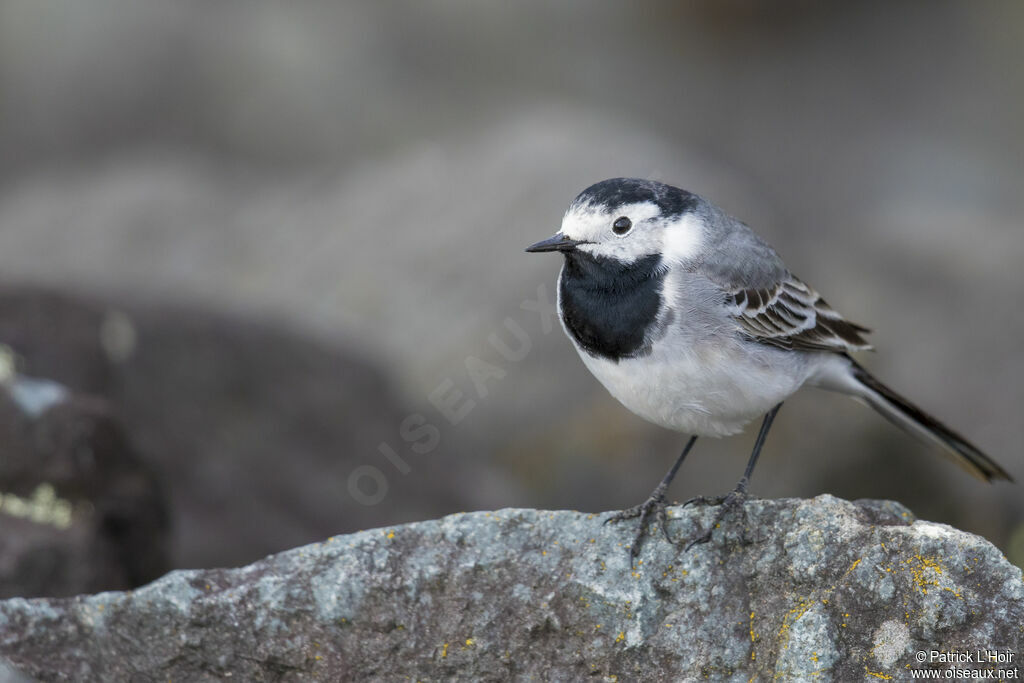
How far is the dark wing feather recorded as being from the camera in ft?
18.4

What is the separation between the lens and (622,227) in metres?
5.46

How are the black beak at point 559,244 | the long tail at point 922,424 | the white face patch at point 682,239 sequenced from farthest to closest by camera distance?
the long tail at point 922,424, the white face patch at point 682,239, the black beak at point 559,244

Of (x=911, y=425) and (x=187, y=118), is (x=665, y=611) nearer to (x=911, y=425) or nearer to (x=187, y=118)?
(x=911, y=425)

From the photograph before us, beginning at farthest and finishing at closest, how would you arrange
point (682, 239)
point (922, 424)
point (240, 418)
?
point (240, 418) → point (922, 424) → point (682, 239)

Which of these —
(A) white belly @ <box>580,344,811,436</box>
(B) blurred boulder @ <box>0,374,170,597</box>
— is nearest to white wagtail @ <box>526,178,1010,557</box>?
(A) white belly @ <box>580,344,811,436</box>

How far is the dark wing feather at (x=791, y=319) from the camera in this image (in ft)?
18.4

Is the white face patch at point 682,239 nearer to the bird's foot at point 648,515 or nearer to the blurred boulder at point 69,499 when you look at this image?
the bird's foot at point 648,515

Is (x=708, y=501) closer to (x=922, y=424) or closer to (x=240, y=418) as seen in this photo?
(x=922, y=424)

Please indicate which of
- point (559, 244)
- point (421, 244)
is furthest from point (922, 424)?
point (421, 244)

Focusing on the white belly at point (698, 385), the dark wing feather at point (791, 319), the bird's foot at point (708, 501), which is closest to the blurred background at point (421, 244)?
the dark wing feather at point (791, 319)

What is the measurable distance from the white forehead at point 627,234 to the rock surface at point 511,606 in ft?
4.12

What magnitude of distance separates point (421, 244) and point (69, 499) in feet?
20.6

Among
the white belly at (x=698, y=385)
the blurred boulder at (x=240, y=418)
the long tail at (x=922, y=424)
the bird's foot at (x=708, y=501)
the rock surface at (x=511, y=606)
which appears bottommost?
the rock surface at (x=511, y=606)

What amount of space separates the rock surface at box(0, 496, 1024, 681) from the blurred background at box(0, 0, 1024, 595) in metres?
1.30
